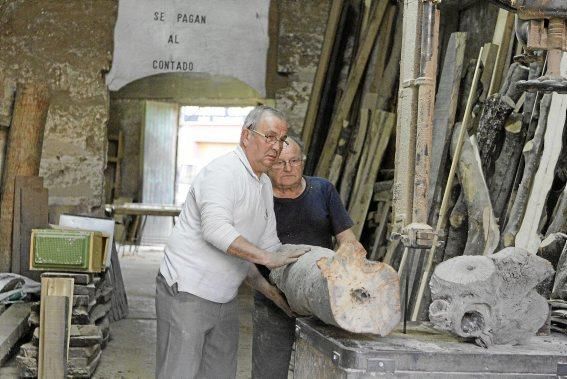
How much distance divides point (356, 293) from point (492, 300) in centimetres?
42

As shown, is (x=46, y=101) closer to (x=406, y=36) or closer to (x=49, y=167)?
(x=49, y=167)

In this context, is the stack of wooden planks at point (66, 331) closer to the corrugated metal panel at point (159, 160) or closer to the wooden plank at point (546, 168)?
the wooden plank at point (546, 168)

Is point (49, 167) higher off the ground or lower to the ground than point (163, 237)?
higher

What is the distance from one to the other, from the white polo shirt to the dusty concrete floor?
1.94 m

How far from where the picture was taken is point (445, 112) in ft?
17.0

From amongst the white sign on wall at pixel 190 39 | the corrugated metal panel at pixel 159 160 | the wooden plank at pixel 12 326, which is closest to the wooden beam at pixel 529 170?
the wooden plank at pixel 12 326

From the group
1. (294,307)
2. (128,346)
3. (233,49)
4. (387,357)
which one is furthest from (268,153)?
(233,49)


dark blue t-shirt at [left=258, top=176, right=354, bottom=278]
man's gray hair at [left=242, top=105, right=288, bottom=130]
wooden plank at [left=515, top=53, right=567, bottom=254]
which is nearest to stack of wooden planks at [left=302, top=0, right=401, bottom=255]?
wooden plank at [left=515, top=53, right=567, bottom=254]

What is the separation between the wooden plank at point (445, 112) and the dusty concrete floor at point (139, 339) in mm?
1755

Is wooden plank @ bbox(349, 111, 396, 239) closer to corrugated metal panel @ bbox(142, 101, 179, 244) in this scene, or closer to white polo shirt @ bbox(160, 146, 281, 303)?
white polo shirt @ bbox(160, 146, 281, 303)

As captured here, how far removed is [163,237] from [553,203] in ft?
39.0

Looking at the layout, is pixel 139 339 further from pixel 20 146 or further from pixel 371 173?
pixel 371 173

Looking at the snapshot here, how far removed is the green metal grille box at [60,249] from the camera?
5402mm

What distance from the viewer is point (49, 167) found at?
320 inches
